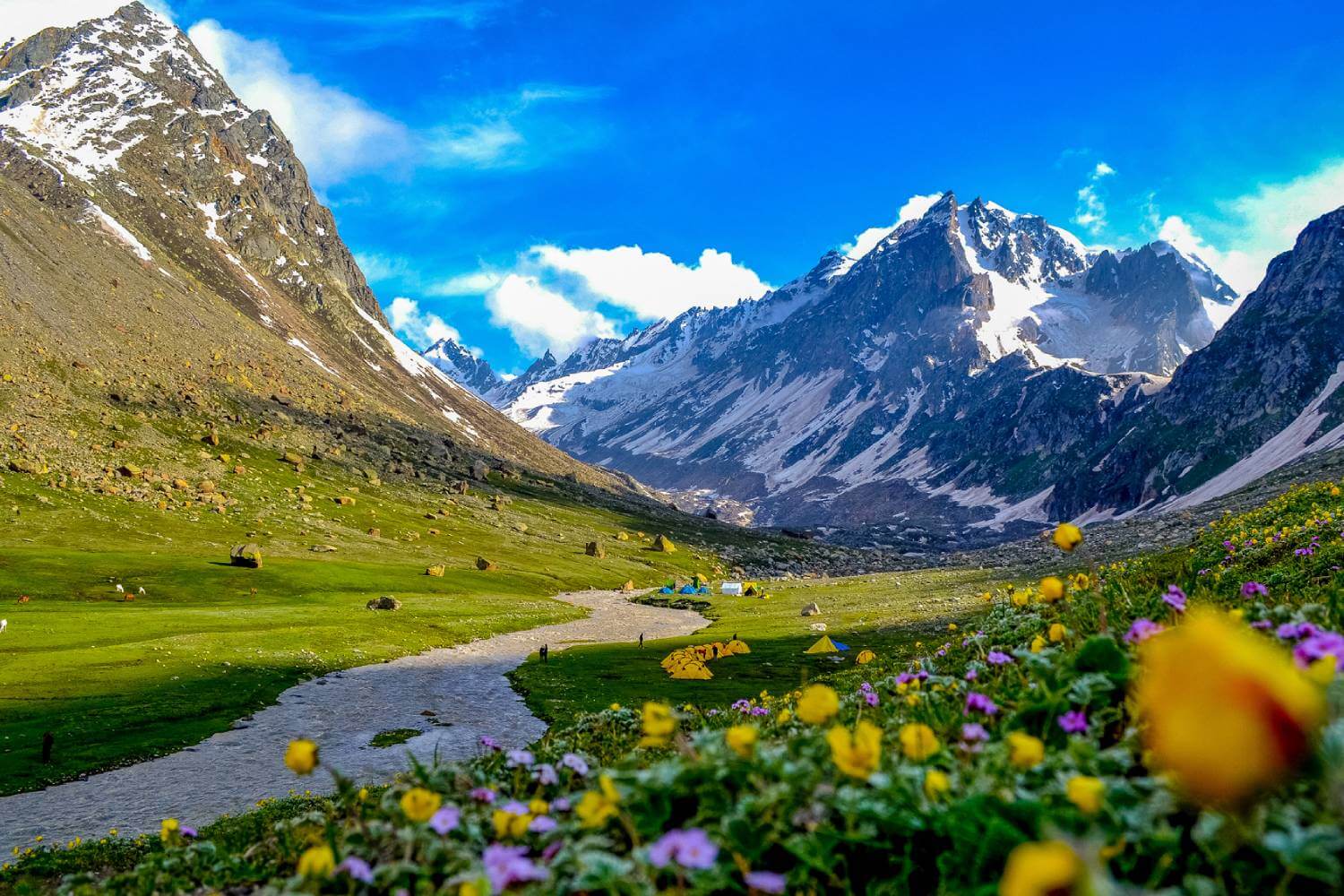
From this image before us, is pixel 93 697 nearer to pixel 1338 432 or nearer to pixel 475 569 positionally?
pixel 475 569

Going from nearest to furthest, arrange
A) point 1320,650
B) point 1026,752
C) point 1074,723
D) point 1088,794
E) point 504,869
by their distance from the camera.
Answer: point 1088,794, point 504,869, point 1026,752, point 1320,650, point 1074,723

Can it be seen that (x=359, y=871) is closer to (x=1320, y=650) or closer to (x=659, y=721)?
(x=659, y=721)

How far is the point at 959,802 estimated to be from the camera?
374 cm

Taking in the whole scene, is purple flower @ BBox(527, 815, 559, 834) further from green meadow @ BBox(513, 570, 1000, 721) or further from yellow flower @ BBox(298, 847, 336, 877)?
green meadow @ BBox(513, 570, 1000, 721)

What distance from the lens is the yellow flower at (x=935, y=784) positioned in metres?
3.81

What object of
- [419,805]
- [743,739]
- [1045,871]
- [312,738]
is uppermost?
[1045,871]

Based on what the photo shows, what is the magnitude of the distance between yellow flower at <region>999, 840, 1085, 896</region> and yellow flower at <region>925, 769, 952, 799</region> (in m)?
1.76

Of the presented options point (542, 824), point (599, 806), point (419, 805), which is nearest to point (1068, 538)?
point (599, 806)

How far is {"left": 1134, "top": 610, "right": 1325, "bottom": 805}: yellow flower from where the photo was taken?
226 cm

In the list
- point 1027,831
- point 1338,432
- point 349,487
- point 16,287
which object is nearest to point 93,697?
point 1027,831

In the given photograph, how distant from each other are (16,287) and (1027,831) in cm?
19835

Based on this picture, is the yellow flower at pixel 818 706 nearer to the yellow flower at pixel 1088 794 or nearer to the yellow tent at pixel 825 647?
the yellow flower at pixel 1088 794

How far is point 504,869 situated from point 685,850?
892mm

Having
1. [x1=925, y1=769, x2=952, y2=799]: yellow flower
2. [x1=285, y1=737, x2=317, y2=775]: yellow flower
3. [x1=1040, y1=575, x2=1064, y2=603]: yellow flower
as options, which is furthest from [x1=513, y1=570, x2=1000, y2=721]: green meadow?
[x1=285, y1=737, x2=317, y2=775]: yellow flower
